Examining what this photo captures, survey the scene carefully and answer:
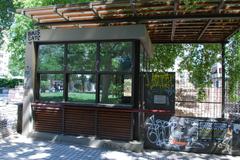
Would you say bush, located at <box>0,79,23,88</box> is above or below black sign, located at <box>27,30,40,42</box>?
below

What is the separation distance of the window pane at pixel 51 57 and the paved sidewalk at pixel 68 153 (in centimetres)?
225

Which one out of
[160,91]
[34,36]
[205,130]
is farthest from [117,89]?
[34,36]

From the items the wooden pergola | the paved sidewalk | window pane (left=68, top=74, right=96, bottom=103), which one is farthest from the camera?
window pane (left=68, top=74, right=96, bottom=103)

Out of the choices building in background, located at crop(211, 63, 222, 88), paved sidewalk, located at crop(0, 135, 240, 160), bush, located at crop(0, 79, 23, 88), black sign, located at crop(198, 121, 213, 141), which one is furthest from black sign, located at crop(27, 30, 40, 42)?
bush, located at crop(0, 79, 23, 88)

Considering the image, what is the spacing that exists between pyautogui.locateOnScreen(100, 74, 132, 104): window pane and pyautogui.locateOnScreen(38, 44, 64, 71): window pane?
5.07 feet

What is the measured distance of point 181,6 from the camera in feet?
24.5

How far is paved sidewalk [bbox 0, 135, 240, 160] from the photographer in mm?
7184

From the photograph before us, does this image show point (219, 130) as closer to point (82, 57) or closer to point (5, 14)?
point (82, 57)

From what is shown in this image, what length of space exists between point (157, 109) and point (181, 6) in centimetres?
297

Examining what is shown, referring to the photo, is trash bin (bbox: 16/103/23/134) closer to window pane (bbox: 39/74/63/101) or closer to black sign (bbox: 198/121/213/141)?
window pane (bbox: 39/74/63/101)

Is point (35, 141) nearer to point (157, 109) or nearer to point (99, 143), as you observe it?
point (99, 143)

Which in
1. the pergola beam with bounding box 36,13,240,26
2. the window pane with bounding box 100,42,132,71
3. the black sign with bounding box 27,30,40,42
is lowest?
the window pane with bounding box 100,42,132,71

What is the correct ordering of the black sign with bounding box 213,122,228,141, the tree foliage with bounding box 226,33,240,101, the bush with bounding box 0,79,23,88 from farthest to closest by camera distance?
the bush with bounding box 0,79,23,88 → the tree foliage with bounding box 226,33,240,101 → the black sign with bounding box 213,122,228,141

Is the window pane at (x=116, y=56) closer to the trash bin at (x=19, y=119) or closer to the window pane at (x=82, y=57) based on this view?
the window pane at (x=82, y=57)
